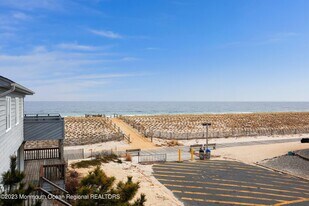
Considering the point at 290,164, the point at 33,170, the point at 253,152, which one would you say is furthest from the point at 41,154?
the point at 253,152

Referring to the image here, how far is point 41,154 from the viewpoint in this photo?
1838 centimetres

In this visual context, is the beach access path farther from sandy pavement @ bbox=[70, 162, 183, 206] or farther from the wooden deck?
the wooden deck

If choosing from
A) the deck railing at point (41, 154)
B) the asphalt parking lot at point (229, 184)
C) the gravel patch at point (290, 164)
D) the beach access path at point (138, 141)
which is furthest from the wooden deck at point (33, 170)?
the gravel patch at point (290, 164)

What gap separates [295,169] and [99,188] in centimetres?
2123

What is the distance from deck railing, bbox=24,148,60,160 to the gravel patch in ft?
62.3

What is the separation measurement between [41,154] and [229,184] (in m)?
13.4

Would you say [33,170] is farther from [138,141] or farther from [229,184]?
[138,141]

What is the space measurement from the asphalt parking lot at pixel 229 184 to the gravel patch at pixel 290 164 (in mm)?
1836

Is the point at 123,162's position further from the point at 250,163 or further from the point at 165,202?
the point at 250,163

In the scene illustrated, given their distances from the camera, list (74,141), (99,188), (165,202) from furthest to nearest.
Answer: (74,141), (165,202), (99,188)

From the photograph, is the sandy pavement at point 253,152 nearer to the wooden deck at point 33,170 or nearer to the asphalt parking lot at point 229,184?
the asphalt parking lot at point 229,184

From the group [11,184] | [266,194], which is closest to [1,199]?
[11,184]

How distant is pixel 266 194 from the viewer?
16328 mm

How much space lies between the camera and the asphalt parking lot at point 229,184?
15.4 meters
